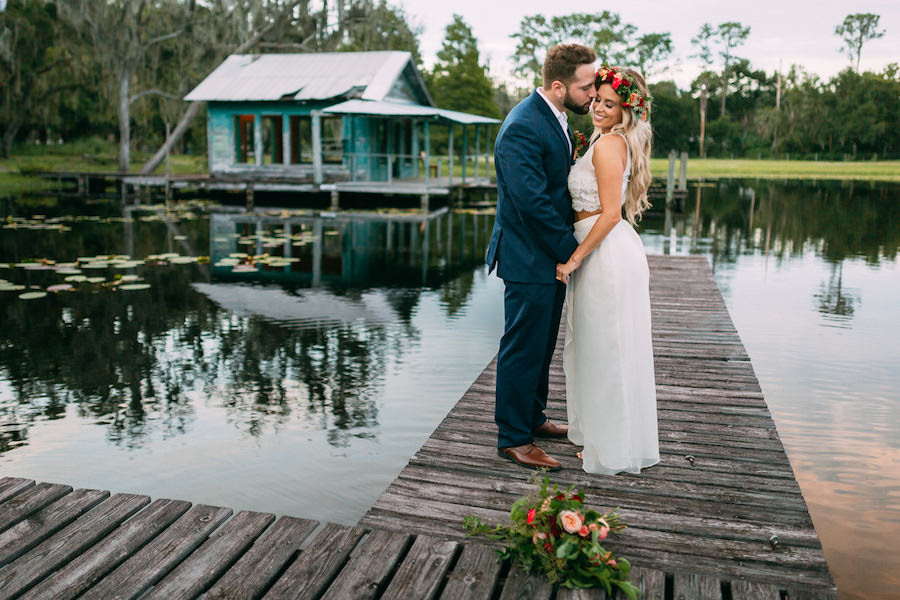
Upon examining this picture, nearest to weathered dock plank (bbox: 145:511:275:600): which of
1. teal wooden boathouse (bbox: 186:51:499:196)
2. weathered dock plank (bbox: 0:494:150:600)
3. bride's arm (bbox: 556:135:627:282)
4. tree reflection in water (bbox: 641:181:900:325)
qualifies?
weathered dock plank (bbox: 0:494:150:600)

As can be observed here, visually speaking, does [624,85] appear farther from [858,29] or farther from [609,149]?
[858,29]

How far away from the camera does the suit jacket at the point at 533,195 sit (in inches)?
140

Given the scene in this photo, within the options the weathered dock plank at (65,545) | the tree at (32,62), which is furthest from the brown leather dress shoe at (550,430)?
the tree at (32,62)

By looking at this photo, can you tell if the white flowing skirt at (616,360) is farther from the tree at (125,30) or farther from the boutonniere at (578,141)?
the tree at (125,30)

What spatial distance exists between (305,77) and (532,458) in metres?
25.1

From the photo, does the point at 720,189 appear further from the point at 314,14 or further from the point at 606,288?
the point at 606,288

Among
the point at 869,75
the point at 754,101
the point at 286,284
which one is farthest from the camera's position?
the point at 754,101

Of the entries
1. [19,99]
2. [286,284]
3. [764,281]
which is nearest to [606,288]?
[286,284]

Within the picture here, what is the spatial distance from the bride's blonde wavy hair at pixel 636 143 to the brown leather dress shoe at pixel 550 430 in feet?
3.88

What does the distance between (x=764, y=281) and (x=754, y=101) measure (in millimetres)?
72040

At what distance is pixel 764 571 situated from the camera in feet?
9.11

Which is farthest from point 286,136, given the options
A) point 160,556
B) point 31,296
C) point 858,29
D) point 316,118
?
point 858,29

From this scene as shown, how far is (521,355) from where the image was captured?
3.75 m

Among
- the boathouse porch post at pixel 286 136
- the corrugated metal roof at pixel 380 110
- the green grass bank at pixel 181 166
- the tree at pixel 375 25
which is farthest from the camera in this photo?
the green grass bank at pixel 181 166
